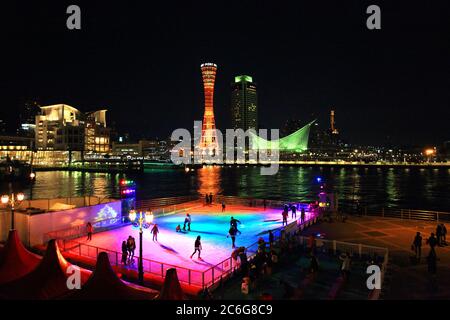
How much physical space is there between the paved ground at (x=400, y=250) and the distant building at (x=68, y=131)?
12147 cm

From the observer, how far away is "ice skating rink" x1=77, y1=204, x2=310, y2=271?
14289 millimetres

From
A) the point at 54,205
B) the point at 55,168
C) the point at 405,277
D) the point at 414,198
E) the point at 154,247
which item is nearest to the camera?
the point at 405,277

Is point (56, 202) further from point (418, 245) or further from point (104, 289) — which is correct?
point (418, 245)

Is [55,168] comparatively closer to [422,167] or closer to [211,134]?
[211,134]

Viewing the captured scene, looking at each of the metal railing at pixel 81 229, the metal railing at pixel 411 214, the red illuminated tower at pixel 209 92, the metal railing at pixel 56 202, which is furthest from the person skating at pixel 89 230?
the red illuminated tower at pixel 209 92

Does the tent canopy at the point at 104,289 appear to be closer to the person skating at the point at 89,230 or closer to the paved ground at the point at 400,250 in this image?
the paved ground at the point at 400,250

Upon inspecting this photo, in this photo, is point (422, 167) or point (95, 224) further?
point (422, 167)

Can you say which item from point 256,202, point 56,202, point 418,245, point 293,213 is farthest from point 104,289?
point 256,202

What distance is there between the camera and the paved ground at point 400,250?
10578 mm

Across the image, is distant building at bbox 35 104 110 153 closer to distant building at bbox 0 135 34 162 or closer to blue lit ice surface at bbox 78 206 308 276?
distant building at bbox 0 135 34 162

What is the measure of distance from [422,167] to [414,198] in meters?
107

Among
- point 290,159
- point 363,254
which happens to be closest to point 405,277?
point 363,254

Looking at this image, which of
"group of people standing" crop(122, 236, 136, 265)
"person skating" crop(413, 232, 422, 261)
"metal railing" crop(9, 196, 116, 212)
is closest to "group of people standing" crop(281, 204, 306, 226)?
"person skating" crop(413, 232, 422, 261)
